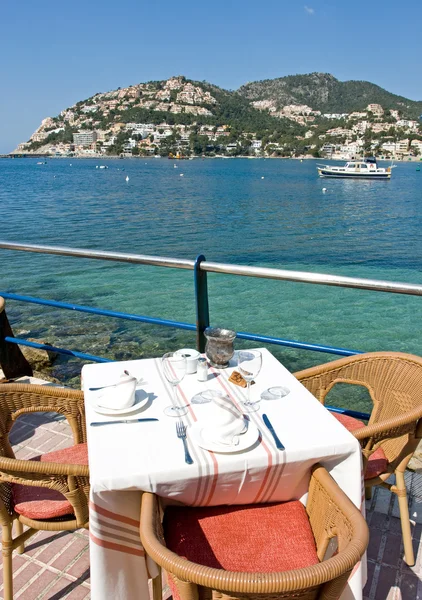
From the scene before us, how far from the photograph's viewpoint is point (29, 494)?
1.75m

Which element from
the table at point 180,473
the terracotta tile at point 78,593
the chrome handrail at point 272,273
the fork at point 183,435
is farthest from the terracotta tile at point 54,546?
the chrome handrail at point 272,273

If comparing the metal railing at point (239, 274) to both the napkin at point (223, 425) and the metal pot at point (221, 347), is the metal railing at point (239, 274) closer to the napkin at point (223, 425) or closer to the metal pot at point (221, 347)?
the metal pot at point (221, 347)

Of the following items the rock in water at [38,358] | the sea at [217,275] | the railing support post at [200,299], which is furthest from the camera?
the sea at [217,275]

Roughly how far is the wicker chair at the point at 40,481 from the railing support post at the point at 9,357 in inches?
66.3

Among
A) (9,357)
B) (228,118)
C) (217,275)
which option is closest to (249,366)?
(9,357)

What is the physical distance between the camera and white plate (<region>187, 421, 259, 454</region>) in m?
1.43

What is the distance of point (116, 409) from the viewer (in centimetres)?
167

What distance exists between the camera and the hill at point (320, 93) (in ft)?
511

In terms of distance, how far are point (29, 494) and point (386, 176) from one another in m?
61.3

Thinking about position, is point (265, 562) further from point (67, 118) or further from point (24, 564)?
point (67, 118)

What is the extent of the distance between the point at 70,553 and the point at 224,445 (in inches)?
44.0

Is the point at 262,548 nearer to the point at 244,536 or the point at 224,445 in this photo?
the point at 244,536

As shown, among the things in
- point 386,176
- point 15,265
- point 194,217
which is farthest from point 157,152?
point 15,265

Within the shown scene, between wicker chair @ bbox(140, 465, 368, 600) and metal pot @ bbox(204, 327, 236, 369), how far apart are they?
0.62 metres
